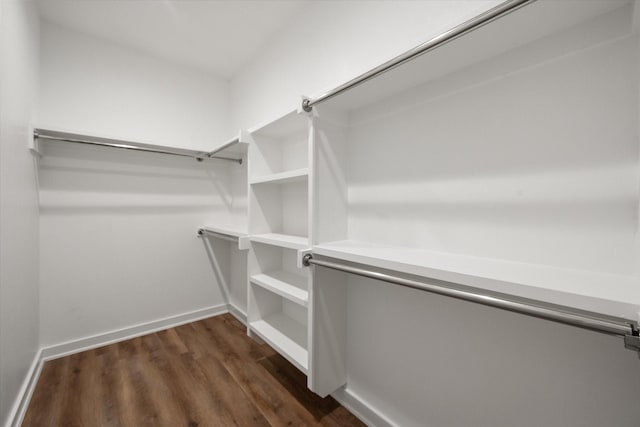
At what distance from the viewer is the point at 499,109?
2.59ft

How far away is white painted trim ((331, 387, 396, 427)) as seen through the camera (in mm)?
1123

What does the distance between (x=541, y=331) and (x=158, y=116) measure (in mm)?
2772

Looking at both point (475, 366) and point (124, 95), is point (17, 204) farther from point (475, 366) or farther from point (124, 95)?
point (475, 366)

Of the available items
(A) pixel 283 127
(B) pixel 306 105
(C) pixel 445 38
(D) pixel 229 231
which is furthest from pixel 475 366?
(D) pixel 229 231

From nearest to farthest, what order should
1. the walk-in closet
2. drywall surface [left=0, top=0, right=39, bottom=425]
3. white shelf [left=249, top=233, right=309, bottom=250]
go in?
the walk-in closet, drywall surface [left=0, top=0, right=39, bottom=425], white shelf [left=249, top=233, right=309, bottom=250]

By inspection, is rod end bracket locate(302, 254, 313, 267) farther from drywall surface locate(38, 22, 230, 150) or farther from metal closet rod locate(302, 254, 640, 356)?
drywall surface locate(38, 22, 230, 150)

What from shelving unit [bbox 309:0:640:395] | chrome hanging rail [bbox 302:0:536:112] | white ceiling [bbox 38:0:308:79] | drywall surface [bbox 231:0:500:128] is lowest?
shelving unit [bbox 309:0:640:395]

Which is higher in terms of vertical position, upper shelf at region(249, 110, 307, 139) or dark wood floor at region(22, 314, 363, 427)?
upper shelf at region(249, 110, 307, 139)

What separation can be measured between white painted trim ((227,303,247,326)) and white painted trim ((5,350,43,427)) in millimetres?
1255

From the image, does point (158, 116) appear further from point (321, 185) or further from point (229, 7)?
point (321, 185)

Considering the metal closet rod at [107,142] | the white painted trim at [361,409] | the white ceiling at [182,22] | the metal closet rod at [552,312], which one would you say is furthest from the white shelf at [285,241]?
the white ceiling at [182,22]

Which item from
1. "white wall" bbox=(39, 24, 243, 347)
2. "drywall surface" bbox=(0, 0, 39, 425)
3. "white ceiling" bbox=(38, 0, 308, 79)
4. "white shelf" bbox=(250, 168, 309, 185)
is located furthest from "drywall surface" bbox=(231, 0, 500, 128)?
"drywall surface" bbox=(0, 0, 39, 425)

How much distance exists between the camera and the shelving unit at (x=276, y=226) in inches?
57.6

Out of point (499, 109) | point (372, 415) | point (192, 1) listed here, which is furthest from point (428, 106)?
point (192, 1)
